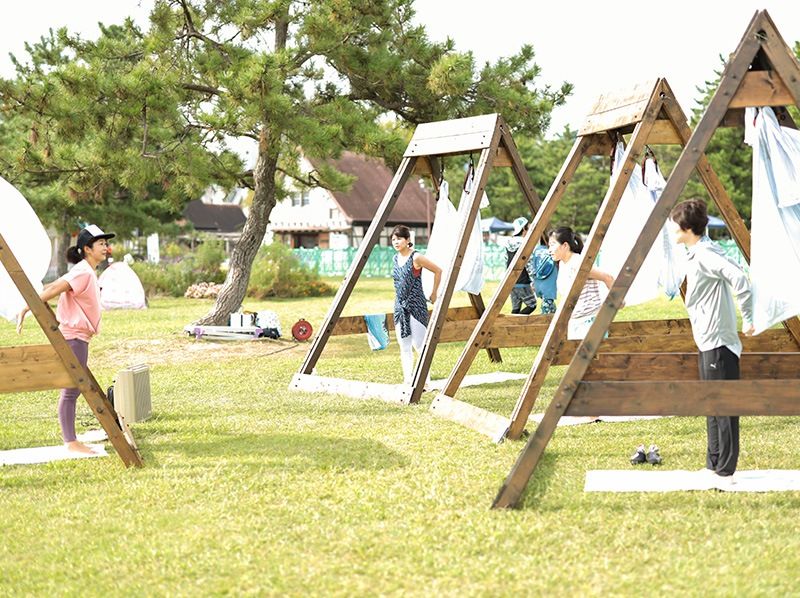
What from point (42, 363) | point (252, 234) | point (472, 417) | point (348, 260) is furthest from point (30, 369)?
point (348, 260)

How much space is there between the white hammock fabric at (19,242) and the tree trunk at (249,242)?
9.70 meters

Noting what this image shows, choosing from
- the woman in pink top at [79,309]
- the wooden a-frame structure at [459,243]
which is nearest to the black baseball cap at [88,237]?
the woman in pink top at [79,309]

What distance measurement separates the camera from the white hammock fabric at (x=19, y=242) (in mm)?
6777

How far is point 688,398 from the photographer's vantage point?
5.27 m

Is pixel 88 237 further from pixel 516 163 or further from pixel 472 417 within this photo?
pixel 516 163

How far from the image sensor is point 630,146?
6914 mm

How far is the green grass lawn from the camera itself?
4.23 metres

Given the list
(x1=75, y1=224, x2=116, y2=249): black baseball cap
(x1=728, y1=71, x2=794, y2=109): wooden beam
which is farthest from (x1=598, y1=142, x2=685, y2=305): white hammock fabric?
(x1=75, y1=224, x2=116, y2=249): black baseball cap

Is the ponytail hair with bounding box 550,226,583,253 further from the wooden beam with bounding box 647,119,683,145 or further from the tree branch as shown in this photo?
the tree branch

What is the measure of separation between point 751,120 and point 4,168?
41.5 feet

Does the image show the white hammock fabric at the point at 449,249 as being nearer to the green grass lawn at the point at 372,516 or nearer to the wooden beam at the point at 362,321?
the wooden beam at the point at 362,321

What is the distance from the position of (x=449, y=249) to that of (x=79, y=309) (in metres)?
4.61

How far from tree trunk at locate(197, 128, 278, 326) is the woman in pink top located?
31.0 ft

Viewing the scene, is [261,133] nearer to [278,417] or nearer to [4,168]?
[4,168]
